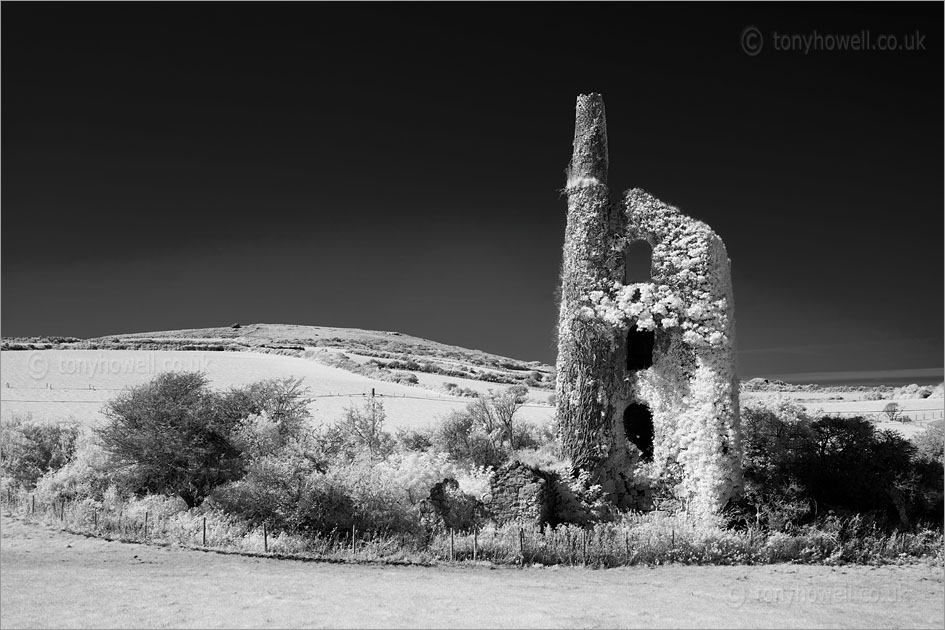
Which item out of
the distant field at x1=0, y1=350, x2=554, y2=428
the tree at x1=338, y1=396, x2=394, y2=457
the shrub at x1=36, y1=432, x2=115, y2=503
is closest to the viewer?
the shrub at x1=36, y1=432, x2=115, y2=503

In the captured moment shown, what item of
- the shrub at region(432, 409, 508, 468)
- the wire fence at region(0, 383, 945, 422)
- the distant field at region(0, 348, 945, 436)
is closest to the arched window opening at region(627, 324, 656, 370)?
the shrub at region(432, 409, 508, 468)

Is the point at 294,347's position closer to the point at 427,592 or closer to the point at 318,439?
the point at 318,439

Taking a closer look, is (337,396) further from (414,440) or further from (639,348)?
(639,348)

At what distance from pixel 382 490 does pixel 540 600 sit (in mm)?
5992

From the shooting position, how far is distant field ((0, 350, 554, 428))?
114 feet

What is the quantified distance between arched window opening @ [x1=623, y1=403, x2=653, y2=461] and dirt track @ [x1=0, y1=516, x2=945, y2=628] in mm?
5111

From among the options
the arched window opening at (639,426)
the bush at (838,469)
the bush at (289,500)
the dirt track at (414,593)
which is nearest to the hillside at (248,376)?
the arched window opening at (639,426)

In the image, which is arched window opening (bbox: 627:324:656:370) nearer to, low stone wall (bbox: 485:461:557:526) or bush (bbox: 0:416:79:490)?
low stone wall (bbox: 485:461:557:526)

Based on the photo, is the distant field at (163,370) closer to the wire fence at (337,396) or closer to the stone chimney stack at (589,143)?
the wire fence at (337,396)

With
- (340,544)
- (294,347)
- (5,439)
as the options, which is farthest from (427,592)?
(294,347)

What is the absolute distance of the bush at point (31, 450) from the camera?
73.4 ft

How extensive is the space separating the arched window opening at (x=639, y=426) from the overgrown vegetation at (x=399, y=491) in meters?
2.37

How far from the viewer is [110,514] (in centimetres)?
1786

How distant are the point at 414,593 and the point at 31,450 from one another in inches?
678
